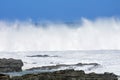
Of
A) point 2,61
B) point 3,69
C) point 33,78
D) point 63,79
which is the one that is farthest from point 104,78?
point 2,61

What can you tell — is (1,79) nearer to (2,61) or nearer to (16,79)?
(16,79)

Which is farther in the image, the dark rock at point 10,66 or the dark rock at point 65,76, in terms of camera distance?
the dark rock at point 10,66

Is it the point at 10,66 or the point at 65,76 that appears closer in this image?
the point at 65,76

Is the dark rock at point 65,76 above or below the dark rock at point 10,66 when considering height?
below

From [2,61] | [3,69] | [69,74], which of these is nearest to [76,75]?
[69,74]

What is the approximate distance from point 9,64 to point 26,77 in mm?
19148

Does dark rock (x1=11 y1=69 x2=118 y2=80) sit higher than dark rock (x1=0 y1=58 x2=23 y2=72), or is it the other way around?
dark rock (x1=0 y1=58 x2=23 y2=72)

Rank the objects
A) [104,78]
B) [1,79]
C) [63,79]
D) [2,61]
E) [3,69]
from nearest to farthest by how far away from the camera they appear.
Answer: [1,79] → [63,79] → [104,78] → [3,69] → [2,61]

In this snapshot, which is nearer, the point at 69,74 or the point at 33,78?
the point at 33,78

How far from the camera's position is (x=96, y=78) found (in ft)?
96.3

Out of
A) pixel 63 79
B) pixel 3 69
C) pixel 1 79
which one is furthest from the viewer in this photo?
pixel 3 69

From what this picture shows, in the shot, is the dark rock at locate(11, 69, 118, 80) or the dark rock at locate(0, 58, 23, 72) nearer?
the dark rock at locate(11, 69, 118, 80)

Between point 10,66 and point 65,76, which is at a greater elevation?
point 10,66

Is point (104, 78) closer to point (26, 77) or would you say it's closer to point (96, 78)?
point (96, 78)
